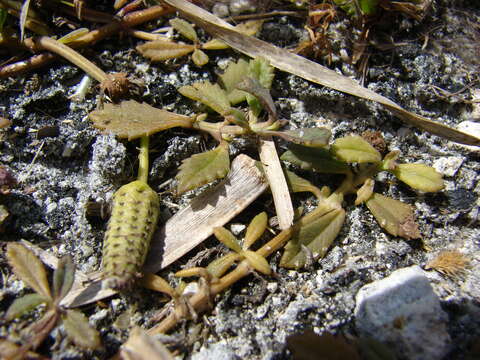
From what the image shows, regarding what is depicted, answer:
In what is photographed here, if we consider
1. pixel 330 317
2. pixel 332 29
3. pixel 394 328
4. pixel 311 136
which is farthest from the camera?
pixel 332 29

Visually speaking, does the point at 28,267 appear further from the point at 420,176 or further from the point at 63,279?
the point at 420,176

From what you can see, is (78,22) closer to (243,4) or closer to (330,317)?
(243,4)

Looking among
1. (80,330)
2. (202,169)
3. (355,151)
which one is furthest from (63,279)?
(355,151)

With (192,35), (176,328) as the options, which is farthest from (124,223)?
(192,35)

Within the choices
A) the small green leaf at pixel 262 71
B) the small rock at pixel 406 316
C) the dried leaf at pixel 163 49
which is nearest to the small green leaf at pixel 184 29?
the dried leaf at pixel 163 49

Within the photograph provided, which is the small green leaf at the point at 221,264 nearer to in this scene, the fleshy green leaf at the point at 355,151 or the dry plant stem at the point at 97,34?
the fleshy green leaf at the point at 355,151
